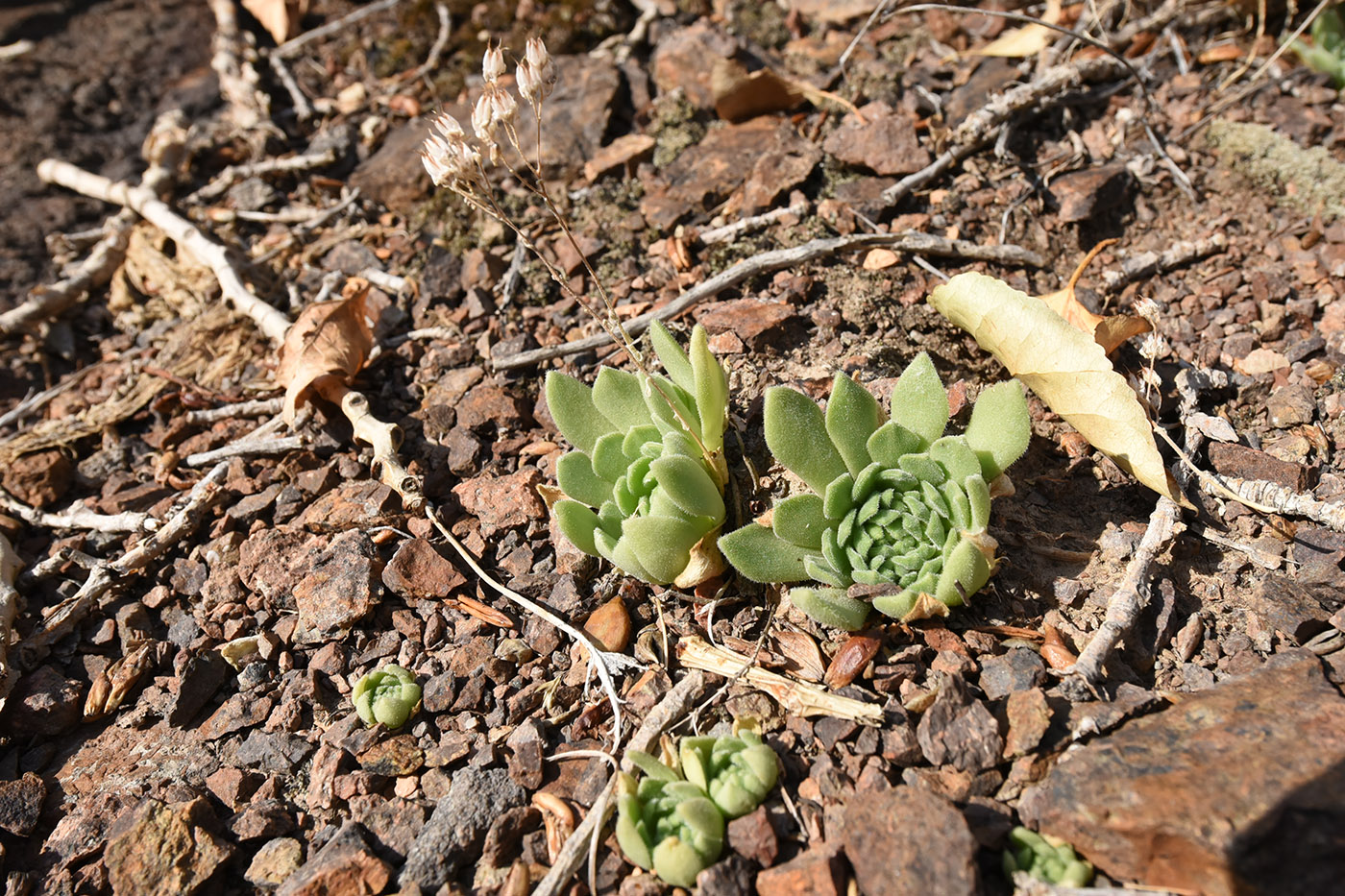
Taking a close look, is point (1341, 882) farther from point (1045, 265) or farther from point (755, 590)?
point (1045, 265)

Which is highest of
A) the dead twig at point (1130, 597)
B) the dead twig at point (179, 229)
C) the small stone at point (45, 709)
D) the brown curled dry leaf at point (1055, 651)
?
the dead twig at point (179, 229)

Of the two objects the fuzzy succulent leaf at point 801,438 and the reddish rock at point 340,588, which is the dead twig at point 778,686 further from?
the reddish rock at point 340,588

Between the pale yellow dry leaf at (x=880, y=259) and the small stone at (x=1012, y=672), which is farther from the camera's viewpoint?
the pale yellow dry leaf at (x=880, y=259)

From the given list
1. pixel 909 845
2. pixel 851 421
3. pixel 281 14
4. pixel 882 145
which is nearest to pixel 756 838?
pixel 909 845

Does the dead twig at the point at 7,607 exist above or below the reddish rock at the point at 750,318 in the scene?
above

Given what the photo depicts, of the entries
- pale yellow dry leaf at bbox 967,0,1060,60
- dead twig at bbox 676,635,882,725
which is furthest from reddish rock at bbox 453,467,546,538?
pale yellow dry leaf at bbox 967,0,1060,60

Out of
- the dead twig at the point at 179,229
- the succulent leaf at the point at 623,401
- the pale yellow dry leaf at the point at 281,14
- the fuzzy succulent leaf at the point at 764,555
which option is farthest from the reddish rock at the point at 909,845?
the pale yellow dry leaf at the point at 281,14
